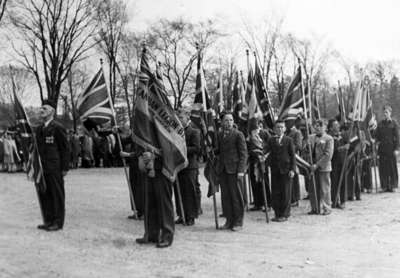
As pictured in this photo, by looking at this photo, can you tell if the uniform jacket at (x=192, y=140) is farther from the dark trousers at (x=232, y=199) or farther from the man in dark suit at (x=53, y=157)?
the man in dark suit at (x=53, y=157)

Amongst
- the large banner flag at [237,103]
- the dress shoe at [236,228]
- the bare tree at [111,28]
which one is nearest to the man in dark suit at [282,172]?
the dress shoe at [236,228]

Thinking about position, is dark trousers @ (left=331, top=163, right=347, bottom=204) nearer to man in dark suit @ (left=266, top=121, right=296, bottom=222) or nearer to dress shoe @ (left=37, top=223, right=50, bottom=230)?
man in dark suit @ (left=266, top=121, right=296, bottom=222)

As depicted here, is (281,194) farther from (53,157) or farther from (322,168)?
(53,157)

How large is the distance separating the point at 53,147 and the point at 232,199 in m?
3.23

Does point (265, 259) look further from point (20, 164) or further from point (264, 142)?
point (20, 164)

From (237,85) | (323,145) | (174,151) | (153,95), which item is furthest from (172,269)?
(237,85)

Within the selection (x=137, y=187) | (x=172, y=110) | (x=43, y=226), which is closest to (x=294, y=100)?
(x=137, y=187)

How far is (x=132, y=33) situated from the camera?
3522cm

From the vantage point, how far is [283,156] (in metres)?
9.71

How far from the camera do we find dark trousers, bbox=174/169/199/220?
9.16 meters

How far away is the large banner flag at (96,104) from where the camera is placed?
9.83 meters

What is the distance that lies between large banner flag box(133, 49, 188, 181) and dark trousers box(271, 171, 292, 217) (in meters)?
3.01

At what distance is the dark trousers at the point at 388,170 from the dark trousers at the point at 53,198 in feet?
30.2

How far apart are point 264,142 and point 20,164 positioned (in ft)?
52.0
